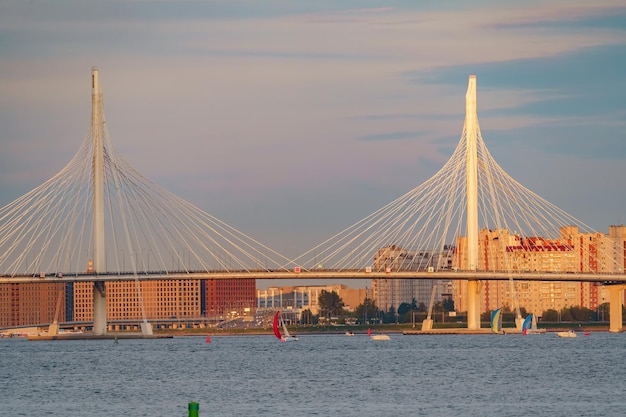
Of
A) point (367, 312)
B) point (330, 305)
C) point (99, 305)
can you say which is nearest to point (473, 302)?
point (99, 305)

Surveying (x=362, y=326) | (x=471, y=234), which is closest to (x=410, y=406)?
(x=471, y=234)

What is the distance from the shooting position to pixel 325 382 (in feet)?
157

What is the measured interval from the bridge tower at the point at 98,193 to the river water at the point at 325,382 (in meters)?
11.8

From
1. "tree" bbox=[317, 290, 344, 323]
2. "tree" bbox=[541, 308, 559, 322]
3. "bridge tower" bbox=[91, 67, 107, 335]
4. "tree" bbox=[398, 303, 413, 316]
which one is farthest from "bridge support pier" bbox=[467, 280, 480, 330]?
"tree" bbox=[317, 290, 344, 323]

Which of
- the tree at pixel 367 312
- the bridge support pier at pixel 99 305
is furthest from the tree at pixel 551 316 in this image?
the bridge support pier at pixel 99 305

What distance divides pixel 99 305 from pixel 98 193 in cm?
797

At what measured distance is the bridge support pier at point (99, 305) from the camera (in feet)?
291

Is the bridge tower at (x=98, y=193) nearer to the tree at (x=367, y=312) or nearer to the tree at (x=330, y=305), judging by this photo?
the tree at (x=367, y=312)

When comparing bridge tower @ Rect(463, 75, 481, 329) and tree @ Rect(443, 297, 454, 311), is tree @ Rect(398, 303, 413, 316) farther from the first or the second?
bridge tower @ Rect(463, 75, 481, 329)

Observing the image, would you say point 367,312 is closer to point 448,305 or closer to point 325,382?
point 448,305

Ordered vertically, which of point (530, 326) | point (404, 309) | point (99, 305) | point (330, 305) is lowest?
point (404, 309)

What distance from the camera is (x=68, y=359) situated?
224 feet

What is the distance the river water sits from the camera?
38406mm

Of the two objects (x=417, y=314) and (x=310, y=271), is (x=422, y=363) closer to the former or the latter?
(x=310, y=271)
